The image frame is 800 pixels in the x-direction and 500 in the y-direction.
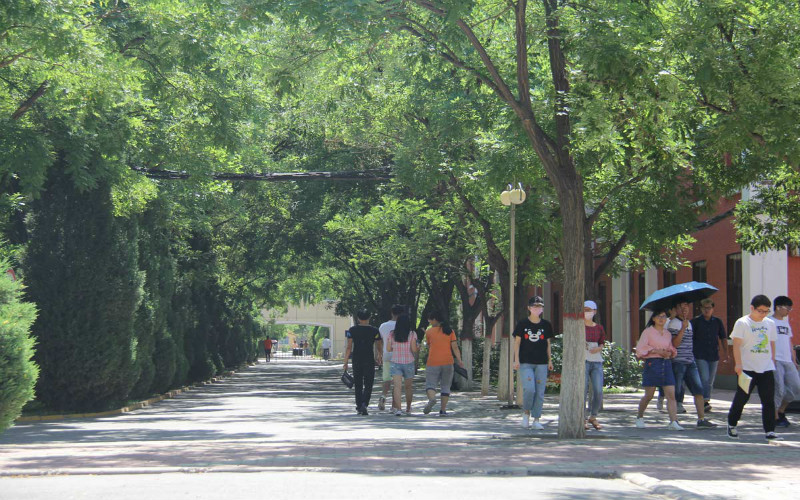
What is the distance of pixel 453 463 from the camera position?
10172mm

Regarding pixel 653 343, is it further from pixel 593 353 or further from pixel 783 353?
pixel 783 353

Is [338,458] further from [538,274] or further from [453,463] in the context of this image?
[538,274]

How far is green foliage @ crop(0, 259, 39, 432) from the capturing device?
412 inches

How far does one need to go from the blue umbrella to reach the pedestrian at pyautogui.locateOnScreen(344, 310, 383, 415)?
15.3ft

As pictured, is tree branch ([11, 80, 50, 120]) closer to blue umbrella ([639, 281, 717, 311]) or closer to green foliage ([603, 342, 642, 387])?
blue umbrella ([639, 281, 717, 311])

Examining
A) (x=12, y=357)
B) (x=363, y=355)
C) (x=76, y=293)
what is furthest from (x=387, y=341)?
(x=12, y=357)

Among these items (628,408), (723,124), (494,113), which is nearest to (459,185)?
(494,113)

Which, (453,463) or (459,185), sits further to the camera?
(459,185)

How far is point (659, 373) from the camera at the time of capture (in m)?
15.2

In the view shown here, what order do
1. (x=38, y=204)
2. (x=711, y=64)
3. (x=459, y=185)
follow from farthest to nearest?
(x=459, y=185) < (x=38, y=204) < (x=711, y=64)

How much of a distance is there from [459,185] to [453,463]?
13581 mm

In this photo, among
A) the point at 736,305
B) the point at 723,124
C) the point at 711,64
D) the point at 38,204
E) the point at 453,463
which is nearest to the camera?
the point at 453,463

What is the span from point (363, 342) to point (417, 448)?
6.99m

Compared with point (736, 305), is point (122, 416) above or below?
below
